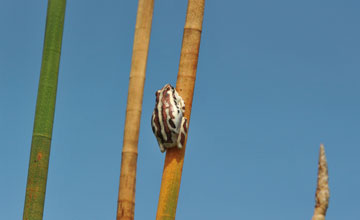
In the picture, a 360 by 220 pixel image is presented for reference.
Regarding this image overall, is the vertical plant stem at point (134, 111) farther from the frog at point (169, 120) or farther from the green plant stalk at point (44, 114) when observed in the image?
the green plant stalk at point (44, 114)

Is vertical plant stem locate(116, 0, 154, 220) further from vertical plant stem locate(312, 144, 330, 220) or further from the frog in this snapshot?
vertical plant stem locate(312, 144, 330, 220)

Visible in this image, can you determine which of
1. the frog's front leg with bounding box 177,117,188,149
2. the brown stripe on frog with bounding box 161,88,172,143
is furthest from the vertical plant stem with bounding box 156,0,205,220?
the brown stripe on frog with bounding box 161,88,172,143

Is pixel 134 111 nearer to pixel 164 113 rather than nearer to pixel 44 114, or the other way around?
pixel 164 113

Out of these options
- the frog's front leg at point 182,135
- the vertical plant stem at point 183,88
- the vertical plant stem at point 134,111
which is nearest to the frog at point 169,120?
the frog's front leg at point 182,135

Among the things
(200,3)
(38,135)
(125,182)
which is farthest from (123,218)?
(200,3)

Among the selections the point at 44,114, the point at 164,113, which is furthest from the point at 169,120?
the point at 44,114

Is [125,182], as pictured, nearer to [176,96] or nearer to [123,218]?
[123,218]
